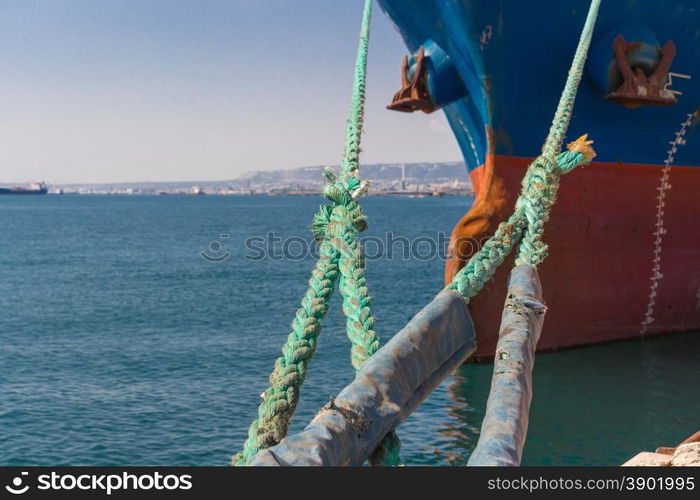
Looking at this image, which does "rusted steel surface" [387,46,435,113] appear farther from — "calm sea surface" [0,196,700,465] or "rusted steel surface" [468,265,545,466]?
"rusted steel surface" [468,265,545,466]

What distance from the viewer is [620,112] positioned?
474 inches

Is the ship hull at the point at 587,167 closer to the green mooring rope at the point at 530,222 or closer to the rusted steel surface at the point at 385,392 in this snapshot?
the green mooring rope at the point at 530,222

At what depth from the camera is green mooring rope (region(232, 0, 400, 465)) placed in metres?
3.29

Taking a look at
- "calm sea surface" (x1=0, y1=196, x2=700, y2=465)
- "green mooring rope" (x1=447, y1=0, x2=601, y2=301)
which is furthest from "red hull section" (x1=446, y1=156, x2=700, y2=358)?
"green mooring rope" (x1=447, y1=0, x2=601, y2=301)

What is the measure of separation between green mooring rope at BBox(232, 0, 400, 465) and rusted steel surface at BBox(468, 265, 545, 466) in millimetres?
431

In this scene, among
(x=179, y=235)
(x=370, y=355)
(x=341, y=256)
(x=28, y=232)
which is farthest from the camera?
(x=28, y=232)

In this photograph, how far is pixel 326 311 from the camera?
3830 millimetres

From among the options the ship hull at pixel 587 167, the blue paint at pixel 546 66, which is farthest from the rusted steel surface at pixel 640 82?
the blue paint at pixel 546 66

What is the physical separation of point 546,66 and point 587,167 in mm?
1730

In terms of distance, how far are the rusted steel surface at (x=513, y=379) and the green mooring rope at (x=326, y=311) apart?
431 millimetres

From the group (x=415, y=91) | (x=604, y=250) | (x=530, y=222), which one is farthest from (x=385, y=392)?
(x=415, y=91)
